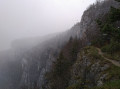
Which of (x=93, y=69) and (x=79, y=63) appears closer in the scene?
(x=93, y=69)

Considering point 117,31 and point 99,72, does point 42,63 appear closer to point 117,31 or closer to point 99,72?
point 99,72

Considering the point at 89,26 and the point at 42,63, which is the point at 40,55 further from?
the point at 89,26

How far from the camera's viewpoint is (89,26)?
270ft

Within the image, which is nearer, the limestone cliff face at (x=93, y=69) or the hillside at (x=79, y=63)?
the hillside at (x=79, y=63)

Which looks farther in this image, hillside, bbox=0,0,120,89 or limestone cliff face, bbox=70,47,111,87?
limestone cliff face, bbox=70,47,111,87

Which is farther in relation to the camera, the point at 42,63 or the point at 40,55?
the point at 40,55

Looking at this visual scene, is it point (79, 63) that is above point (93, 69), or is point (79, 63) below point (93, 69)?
below

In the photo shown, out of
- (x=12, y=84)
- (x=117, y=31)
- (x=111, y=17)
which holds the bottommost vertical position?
(x=12, y=84)

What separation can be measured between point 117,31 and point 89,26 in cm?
6838

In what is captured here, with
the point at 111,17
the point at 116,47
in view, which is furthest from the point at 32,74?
the point at 111,17

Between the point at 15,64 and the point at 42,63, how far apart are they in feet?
202

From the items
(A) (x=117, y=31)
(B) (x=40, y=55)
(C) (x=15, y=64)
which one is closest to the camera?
(A) (x=117, y=31)

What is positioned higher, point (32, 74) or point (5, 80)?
point (32, 74)

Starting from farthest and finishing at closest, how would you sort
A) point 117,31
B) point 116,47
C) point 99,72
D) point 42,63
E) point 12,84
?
1. point 12,84
2. point 42,63
3. point 116,47
4. point 99,72
5. point 117,31
